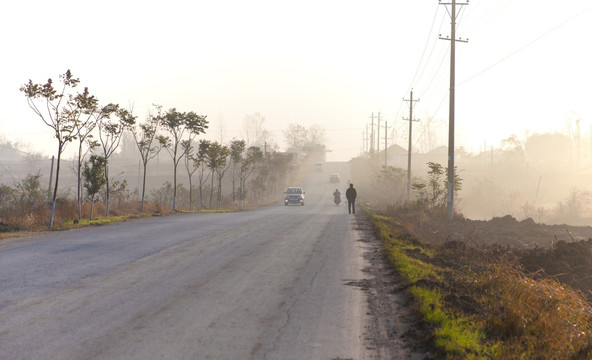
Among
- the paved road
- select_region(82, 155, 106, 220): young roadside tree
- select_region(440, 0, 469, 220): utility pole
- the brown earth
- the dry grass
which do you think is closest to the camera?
the paved road

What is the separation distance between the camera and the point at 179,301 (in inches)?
286

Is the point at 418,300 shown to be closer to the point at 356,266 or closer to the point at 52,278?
the point at 356,266

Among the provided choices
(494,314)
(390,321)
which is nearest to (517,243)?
(494,314)

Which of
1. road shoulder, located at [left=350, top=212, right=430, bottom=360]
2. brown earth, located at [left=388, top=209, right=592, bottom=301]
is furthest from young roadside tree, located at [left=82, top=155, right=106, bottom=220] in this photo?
road shoulder, located at [left=350, top=212, right=430, bottom=360]

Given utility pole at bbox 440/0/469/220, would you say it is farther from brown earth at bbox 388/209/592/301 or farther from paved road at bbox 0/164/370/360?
paved road at bbox 0/164/370/360

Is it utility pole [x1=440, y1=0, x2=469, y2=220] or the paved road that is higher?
utility pole [x1=440, y1=0, x2=469, y2=220]

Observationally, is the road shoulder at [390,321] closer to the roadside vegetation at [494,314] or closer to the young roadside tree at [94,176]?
the roadside vegetation at [494,314]

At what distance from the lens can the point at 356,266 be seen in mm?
11102

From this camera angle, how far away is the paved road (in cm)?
524

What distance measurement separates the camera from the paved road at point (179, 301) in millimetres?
5238

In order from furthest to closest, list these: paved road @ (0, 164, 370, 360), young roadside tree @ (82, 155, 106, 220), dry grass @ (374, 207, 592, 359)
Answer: young roadside tree @ (82, 155, 106, 220) → dry grass @ (374, 207, 592, 359) → paved road @ (0, 164, 370, 360)

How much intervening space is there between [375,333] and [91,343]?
328cm

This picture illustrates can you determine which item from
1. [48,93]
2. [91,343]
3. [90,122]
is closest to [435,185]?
[90,122]

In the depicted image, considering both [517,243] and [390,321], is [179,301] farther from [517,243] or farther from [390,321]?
[517,243]
